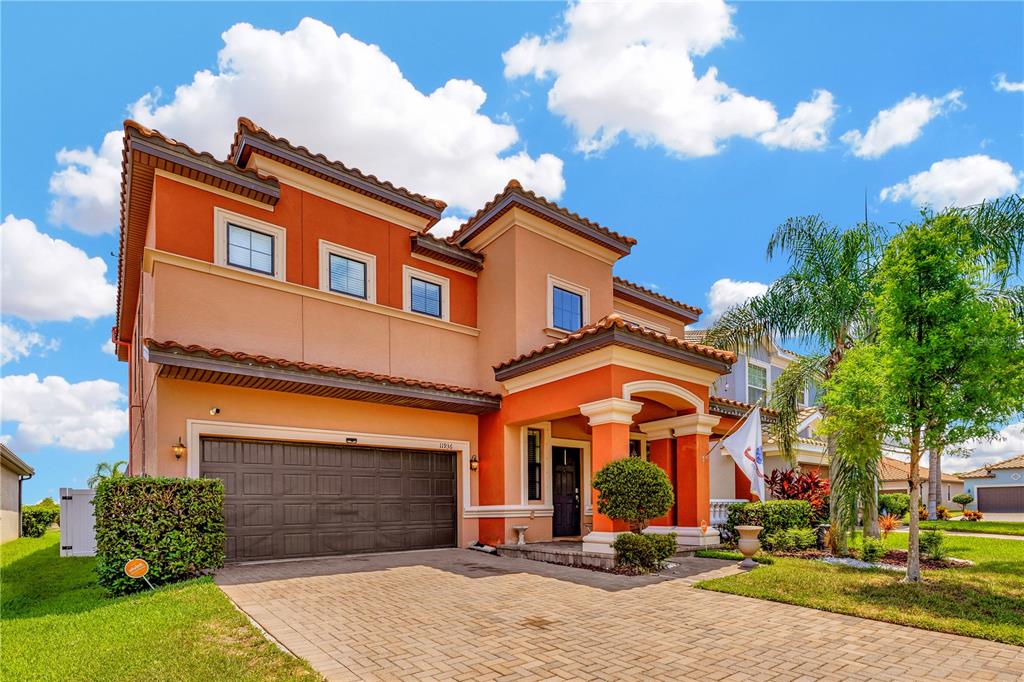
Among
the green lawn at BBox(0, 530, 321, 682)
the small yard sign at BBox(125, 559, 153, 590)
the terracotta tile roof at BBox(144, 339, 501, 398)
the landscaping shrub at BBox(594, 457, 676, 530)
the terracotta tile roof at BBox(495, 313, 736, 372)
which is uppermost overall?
the terracotta tile roof at BBox(495, 313, 736, 372)

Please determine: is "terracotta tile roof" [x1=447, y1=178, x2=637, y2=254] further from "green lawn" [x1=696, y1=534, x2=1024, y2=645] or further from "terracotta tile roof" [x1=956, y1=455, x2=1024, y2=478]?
→ "terracotta tile roof" [x1=956, y1=455, x2=1024, y2=478]

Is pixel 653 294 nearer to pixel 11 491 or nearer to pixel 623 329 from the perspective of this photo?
pixel 623 329

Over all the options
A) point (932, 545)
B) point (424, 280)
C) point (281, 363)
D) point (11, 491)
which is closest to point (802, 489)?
point (932, 545)

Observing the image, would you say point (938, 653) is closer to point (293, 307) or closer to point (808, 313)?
point (808, 313)

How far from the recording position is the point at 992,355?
332 inches

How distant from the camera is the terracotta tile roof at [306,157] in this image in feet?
40.6

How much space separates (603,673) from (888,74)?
1111cm

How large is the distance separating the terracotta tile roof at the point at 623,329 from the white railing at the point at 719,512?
4.30 meters

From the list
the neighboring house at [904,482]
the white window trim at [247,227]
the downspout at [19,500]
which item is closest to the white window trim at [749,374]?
the neighboring house at [904,482]

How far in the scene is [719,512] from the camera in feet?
51.9

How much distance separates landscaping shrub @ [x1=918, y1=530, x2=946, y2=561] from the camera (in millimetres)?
11945

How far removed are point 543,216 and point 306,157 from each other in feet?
18.4

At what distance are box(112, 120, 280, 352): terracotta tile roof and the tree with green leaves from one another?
11.4m

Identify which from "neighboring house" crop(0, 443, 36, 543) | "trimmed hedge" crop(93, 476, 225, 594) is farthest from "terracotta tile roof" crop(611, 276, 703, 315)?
"neighboring house" crop(0, 443, 36, 543)
